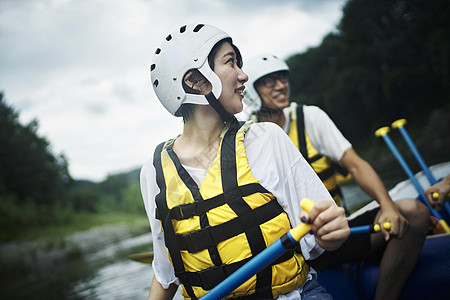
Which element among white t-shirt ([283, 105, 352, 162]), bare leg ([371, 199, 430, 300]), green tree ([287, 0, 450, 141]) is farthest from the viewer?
green tree ([287, 0, 450, 141])

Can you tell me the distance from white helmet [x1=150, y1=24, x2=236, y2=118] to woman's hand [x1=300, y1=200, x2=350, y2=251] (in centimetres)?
65

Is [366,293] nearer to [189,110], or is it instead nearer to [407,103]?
[189,110]

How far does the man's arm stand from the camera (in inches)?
71.2

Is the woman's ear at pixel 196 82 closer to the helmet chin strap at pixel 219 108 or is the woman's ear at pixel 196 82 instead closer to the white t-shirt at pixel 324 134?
the helmet chin strap at pixel 219 108

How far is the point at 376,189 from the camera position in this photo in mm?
2117

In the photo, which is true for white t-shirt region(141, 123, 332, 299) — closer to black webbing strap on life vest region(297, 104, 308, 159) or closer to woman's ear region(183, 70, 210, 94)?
woman's ear region(183, 70, 210, 94)

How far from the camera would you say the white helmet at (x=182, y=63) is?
1396 millimetres

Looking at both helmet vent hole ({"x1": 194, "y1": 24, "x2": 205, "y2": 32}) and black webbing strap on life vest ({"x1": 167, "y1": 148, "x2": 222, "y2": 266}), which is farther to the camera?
helmet vent hole ({"x1": 194, "y1": 24, "x2": 205, "y2": 32})

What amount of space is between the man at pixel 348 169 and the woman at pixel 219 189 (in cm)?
27

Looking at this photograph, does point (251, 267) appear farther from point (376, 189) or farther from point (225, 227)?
point (376, 189)

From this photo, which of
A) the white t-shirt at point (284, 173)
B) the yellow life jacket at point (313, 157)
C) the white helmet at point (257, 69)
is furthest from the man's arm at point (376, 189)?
the white helmet at point (257, 69)

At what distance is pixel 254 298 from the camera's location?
1.24m

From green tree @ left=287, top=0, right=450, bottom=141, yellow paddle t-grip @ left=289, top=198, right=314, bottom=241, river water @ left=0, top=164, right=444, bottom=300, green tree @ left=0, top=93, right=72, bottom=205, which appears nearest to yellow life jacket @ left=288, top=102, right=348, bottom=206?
yellow paddle t-grip @ left=289, top=198, right=314, bottom=241

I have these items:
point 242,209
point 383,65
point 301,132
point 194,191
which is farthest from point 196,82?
point 383,65
